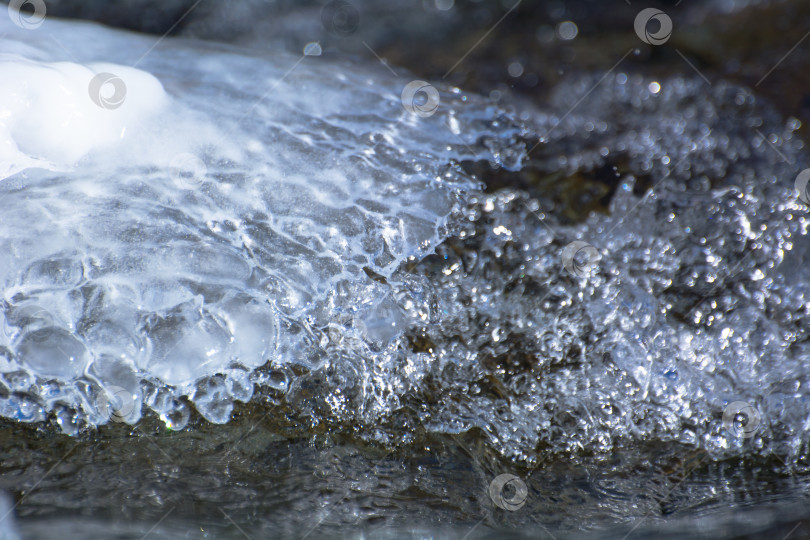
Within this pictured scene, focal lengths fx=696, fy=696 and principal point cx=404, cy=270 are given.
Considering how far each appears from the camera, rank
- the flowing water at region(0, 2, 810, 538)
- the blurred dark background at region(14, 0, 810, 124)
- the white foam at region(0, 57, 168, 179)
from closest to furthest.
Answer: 1. the flowing water at region(0, 2, 810, 538)
2. the white foam at region(0, 57, 168, 179)
3. the blurred dark background at region(14, 0, 810, 124)

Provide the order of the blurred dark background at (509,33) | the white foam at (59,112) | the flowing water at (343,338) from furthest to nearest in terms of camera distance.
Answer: the blurred dark background at (509,33) → the white foam at (59,112) → the flowing water at (343,338)

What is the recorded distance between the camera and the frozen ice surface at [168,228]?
4.90ft

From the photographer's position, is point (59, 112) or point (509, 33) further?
point (509, 33)

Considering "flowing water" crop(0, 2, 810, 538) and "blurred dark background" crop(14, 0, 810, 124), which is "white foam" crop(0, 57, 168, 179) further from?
"blurred dark background" crop(14, 0, 810, 124)

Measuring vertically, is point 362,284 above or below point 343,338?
above

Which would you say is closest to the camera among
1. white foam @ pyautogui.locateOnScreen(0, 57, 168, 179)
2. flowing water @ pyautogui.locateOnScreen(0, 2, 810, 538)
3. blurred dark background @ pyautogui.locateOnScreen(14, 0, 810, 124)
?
flowing water @ pyautogui.locateOnScreen(0, 2, 810, 538)

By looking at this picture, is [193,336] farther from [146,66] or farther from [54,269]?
[146,66]

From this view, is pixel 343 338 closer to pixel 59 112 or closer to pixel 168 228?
pixel 168 228

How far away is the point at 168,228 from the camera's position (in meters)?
1.60

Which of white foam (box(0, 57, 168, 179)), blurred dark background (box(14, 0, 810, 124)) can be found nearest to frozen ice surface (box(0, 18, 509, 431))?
white foam (box(0, 57, 168, 179))

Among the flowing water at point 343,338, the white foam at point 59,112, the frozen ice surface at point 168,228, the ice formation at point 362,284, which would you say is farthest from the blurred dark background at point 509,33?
the white foam at point 59,112

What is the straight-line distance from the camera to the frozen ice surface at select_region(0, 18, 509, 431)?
4.90ft

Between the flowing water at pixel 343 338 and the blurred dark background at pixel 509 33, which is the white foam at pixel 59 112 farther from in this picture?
the blurred dark background at pixel 509 33


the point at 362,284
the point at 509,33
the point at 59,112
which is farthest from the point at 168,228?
the point at 509,33
